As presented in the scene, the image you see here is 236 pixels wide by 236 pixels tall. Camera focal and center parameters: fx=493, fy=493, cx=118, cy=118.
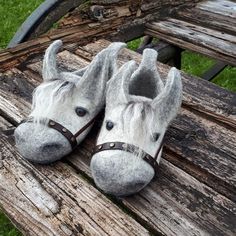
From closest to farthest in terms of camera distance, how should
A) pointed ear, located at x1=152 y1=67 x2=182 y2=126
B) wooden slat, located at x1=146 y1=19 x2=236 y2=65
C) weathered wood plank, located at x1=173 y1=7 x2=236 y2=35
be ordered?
1. pointed ear, located at x1=152 y1=67 x2=182 y2=126
2. wooden slat, located at x1=146 y1=19 x2=236 y2=65
3. weathered wood plank, located at x1=173 y1=7 x2=236 y2=35

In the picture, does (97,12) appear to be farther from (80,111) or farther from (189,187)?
(189,187)

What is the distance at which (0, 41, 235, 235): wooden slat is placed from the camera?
1.41m

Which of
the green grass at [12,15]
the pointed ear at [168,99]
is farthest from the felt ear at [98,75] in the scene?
the green grass at [12,15]

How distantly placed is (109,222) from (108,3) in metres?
1.48

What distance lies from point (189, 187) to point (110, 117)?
0.33m

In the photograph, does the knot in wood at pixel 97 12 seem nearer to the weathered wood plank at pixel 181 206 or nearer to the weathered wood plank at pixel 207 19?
the weathered wood plank at pixel 207 19

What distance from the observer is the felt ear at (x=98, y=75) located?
1606 millimetres

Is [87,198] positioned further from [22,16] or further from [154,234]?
[22,16]

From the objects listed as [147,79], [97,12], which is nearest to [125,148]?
[147,79]

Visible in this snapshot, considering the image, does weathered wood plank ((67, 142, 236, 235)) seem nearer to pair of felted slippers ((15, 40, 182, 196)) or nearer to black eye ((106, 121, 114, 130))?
pair of felted slippers ((15, 40, 182, 196))

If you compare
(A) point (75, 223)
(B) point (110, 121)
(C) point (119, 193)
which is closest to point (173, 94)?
(B) point (110, 121)

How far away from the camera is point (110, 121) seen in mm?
1502

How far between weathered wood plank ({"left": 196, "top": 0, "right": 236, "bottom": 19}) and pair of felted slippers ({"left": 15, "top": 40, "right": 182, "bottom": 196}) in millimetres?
1448

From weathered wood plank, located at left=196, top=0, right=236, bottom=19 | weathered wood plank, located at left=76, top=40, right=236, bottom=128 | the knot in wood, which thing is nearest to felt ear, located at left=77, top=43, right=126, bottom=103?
weathered wood plank, located at left=76, top=40, right=236, bottom=128
